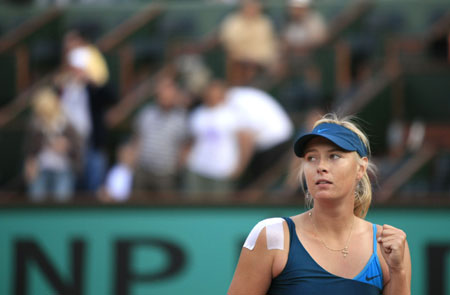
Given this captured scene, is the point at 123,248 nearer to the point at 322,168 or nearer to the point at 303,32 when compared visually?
the point at 322,168

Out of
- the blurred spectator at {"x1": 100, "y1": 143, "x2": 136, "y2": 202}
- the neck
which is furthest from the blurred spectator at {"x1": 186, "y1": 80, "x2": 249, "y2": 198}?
the neck

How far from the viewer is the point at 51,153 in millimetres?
8383

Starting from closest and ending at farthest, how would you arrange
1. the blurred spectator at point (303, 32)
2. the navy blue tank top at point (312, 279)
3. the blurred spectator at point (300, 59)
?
the navy blue tank top at point (312, 279) < the blurred spectator at point (300, 59) < the blurred spectator at point (303, 32)

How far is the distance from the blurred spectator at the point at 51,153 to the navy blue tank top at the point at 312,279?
5547 millimetres

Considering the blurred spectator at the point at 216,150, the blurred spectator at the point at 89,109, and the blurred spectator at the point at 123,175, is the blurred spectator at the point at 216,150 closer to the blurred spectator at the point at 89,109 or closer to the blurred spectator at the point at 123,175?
the blurred spectator at the point at 123,175

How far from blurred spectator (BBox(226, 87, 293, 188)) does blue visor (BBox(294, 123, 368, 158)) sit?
5161mm

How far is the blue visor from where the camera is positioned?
2.77m

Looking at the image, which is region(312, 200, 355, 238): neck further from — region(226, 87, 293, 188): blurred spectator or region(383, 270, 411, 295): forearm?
region(226, 87, 293, 188): blurred spectator

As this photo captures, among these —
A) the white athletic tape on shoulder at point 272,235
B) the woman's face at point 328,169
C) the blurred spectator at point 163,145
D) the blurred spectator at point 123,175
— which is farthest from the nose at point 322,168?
the blurred spectator at point 123,175

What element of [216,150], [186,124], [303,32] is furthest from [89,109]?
[303,32]

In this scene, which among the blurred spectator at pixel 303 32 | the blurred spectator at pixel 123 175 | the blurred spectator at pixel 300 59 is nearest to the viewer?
the blurred spectator at pixel 123 175

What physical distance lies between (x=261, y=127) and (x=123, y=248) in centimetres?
227

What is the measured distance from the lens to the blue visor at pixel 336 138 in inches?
109

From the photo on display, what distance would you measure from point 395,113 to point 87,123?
3814 mm
